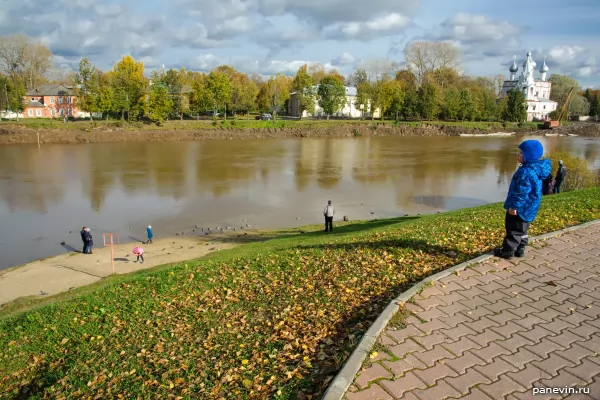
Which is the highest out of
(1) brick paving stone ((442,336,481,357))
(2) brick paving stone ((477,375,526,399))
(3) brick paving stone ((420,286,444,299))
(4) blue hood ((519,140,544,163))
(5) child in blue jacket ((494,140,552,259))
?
(4) blue hood ((519,140,544,163))

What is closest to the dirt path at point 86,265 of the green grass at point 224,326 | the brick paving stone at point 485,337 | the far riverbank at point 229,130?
the green grass at point 224,326

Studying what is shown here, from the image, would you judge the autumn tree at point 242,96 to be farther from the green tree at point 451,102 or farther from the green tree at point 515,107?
the green tree at point 515,107

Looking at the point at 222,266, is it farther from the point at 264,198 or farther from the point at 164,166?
the point at 164,166

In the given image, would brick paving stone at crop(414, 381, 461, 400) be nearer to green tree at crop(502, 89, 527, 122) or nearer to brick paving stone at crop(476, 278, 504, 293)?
brick paving stone at crop(476, 278, 504, 293)

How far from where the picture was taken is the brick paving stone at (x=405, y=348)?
4.86 m

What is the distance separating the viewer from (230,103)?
74875 mm

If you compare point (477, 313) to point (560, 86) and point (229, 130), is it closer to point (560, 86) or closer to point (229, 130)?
point (229, 130)

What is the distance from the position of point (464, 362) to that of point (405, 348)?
2.14ft

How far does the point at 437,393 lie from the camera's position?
167 inches

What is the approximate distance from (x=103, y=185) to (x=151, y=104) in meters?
39.5

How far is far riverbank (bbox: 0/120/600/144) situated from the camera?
54562 millimetres

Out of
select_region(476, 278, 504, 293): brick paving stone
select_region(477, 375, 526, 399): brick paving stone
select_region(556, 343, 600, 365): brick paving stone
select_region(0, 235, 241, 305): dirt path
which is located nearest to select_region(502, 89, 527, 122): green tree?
select_region(0, 235, 241, 305): dirt path

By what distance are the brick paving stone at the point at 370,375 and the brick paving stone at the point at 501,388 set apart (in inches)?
37.9

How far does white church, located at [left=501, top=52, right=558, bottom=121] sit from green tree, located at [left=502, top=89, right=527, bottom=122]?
1861 cm
